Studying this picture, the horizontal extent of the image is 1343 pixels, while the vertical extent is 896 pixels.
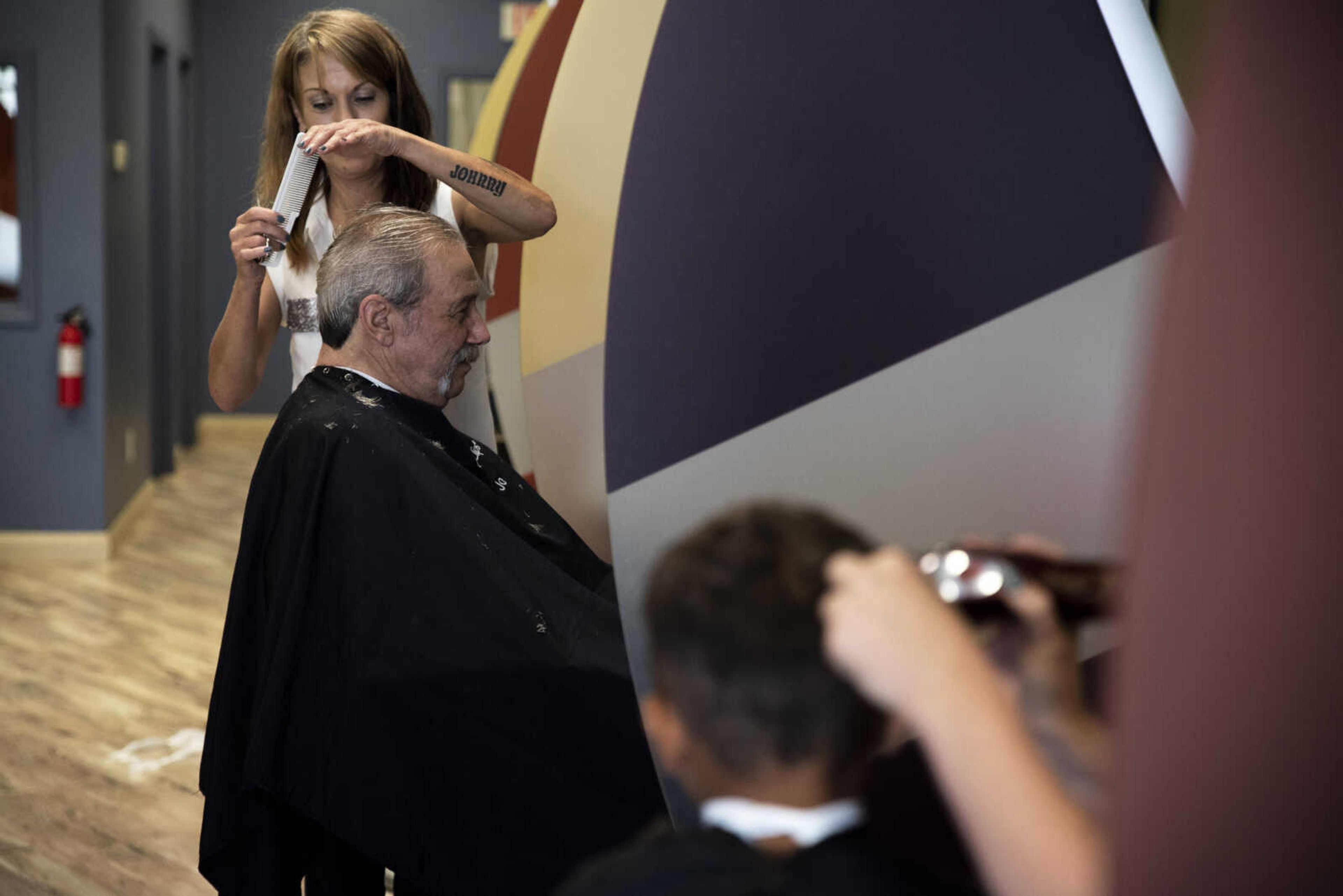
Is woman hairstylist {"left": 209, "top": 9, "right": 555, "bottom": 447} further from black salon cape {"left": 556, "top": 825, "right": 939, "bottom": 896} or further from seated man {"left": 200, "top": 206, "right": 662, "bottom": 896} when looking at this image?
black salon cape {"left": 556, "top": 825, "right": 939, "bottom": 896}

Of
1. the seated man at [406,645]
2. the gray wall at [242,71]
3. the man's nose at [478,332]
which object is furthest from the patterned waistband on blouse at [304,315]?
the gray wall at [242,71]

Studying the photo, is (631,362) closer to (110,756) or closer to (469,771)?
(469,771)

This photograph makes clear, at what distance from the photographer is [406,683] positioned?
5.41ft

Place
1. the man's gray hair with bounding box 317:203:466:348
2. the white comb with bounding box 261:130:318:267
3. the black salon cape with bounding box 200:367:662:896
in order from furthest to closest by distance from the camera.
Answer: the white comb with bounding box 261:130:318:267
the man's gray hair with bounding box 317:203:466:348
the black salon cape with bounding box 200:367:662:896

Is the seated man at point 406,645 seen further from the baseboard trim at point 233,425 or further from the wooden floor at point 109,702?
the baseboard trim at point 233,425

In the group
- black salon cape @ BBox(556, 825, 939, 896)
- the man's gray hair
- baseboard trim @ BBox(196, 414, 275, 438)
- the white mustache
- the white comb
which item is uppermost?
the white comb

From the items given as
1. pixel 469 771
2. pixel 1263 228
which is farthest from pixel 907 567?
pixel 469 771

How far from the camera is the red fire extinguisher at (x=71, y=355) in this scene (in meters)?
5.25

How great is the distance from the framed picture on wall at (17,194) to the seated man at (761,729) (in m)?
5.10

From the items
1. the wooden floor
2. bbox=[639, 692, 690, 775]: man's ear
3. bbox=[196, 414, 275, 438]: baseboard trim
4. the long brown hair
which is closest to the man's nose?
the long brown hair

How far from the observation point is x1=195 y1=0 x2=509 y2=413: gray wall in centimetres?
838

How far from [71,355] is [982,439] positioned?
4.81m

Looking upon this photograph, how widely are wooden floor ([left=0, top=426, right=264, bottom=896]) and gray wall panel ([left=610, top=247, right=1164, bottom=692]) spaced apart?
178 centimetres

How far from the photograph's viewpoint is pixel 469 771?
5.37ft
